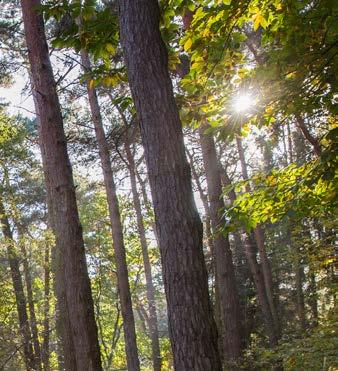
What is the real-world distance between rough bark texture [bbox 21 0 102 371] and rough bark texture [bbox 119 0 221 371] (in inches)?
97.7

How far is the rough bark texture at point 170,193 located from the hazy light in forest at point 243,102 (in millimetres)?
1173

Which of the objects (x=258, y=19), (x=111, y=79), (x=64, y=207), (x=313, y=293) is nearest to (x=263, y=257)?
(x=313, y=293)

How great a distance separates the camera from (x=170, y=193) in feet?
10.8

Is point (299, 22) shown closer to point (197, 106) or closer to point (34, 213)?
point (197, 106)

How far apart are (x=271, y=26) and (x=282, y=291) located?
18.6 m

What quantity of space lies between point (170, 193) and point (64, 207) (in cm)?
330

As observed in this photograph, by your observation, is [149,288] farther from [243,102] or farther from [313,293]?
[243,102]

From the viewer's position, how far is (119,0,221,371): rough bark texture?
310 cm

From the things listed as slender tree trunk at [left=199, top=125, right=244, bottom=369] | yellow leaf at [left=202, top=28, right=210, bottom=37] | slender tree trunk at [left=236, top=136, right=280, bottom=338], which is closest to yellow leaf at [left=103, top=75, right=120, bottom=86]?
yellow leaf at [left=202, top=28, right=210, bottom=37]

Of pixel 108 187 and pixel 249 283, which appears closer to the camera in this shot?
pixel 108 187

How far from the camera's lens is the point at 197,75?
179 inches

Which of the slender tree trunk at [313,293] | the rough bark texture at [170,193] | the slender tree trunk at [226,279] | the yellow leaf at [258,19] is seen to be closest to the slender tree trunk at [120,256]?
the slender tree trunk at [226,279]

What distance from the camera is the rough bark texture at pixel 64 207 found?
19.1ft

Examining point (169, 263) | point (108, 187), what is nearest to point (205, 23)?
point (169, 263)
